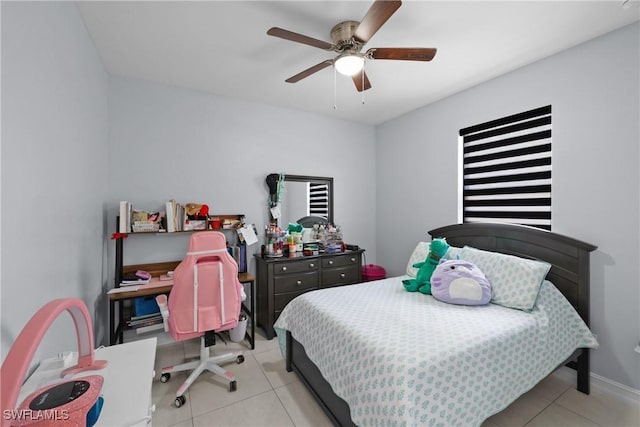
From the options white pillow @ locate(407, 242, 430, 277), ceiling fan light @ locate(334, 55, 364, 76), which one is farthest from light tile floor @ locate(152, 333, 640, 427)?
ceiling fan light @ locate(334, 55, 364, 76)

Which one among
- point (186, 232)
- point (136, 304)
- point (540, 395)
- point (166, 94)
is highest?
point (166, 94)

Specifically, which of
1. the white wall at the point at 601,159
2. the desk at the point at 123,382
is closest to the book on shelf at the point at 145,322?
the desk at the point at 123,382

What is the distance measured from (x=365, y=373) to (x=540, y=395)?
5.37 feet

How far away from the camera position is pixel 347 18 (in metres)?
1.86

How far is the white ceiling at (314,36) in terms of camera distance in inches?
70.5

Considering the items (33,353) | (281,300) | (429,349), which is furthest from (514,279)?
(33,353)

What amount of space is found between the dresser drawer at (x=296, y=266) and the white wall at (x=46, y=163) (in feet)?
5.26

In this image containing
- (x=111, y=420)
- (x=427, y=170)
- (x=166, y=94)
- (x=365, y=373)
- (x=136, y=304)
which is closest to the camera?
(x=111, y=420)

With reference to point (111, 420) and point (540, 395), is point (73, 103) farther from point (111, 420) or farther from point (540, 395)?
point (540, 395)

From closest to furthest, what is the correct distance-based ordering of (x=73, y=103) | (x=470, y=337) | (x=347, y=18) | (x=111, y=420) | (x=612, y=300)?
(x=111, y=420), (x=470, y=337), (x=73, y=103), (x=347, y=18), (x=612, y=300)

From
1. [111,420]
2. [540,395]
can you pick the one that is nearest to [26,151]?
[111,420]

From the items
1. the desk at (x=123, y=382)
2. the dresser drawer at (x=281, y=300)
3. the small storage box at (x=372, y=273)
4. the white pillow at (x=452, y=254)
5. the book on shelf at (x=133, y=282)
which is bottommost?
the dresser drawer at (x=281, y=300)

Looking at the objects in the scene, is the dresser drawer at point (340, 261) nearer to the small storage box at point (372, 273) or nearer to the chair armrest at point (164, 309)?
the small storage box at point (372, 273)

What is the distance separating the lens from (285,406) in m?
1.95
